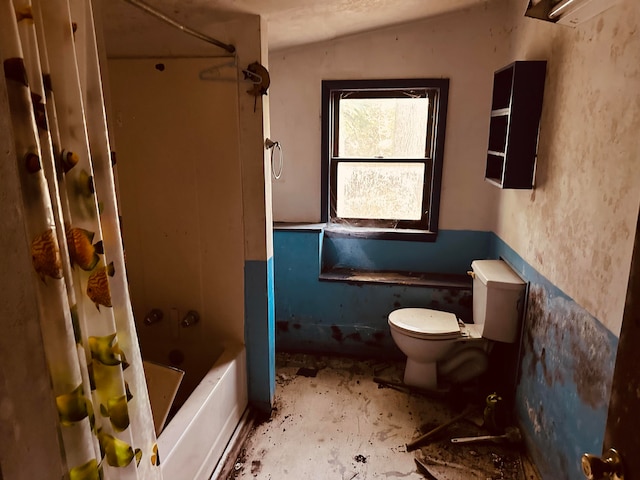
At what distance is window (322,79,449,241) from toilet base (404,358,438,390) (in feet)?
2.82

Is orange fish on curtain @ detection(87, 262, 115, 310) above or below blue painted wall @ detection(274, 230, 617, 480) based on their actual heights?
above

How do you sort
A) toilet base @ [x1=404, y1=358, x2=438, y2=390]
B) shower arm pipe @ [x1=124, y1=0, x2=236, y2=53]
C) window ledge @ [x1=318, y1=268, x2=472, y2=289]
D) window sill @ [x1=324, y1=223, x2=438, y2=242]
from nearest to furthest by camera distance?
shower arm pipe @ [x1=124, y1=0, x2=236, y2=53] → toilet base @ [x1=404, y1=358, x2=438, y2=390] → window ledge @ [x1=318, y1=268, x2=472, y2=289] → window sill @ [x1=324, y1=223, x2=438, y2=242]

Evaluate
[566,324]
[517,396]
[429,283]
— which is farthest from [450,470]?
[429,283]

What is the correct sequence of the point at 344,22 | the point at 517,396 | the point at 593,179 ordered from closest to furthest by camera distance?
1. the point at 593,179
2. the point at 517,396
3. the point at 344,22

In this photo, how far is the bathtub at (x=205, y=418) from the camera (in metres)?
1.48

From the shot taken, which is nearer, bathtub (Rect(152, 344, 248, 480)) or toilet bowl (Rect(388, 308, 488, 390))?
bathtub (Rect(152, 344, 248, 480))

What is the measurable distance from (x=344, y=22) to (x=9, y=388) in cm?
227

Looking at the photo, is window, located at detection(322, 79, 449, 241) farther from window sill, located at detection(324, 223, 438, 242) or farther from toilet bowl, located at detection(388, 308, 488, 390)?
toilet bowl, located at detection(388, 308, 488, 390)

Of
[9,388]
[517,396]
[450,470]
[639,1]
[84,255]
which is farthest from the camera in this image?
[517,396]

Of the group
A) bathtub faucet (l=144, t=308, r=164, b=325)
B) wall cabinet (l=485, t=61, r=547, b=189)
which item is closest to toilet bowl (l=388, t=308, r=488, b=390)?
wall cabinet (l=485, t=61, r=547, b=189)

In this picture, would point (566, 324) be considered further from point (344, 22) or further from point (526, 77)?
point (344, 22)

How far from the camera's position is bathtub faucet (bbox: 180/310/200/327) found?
2.07m

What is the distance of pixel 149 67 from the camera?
1894 mm

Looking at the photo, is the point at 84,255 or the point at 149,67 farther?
the point at 149,67
